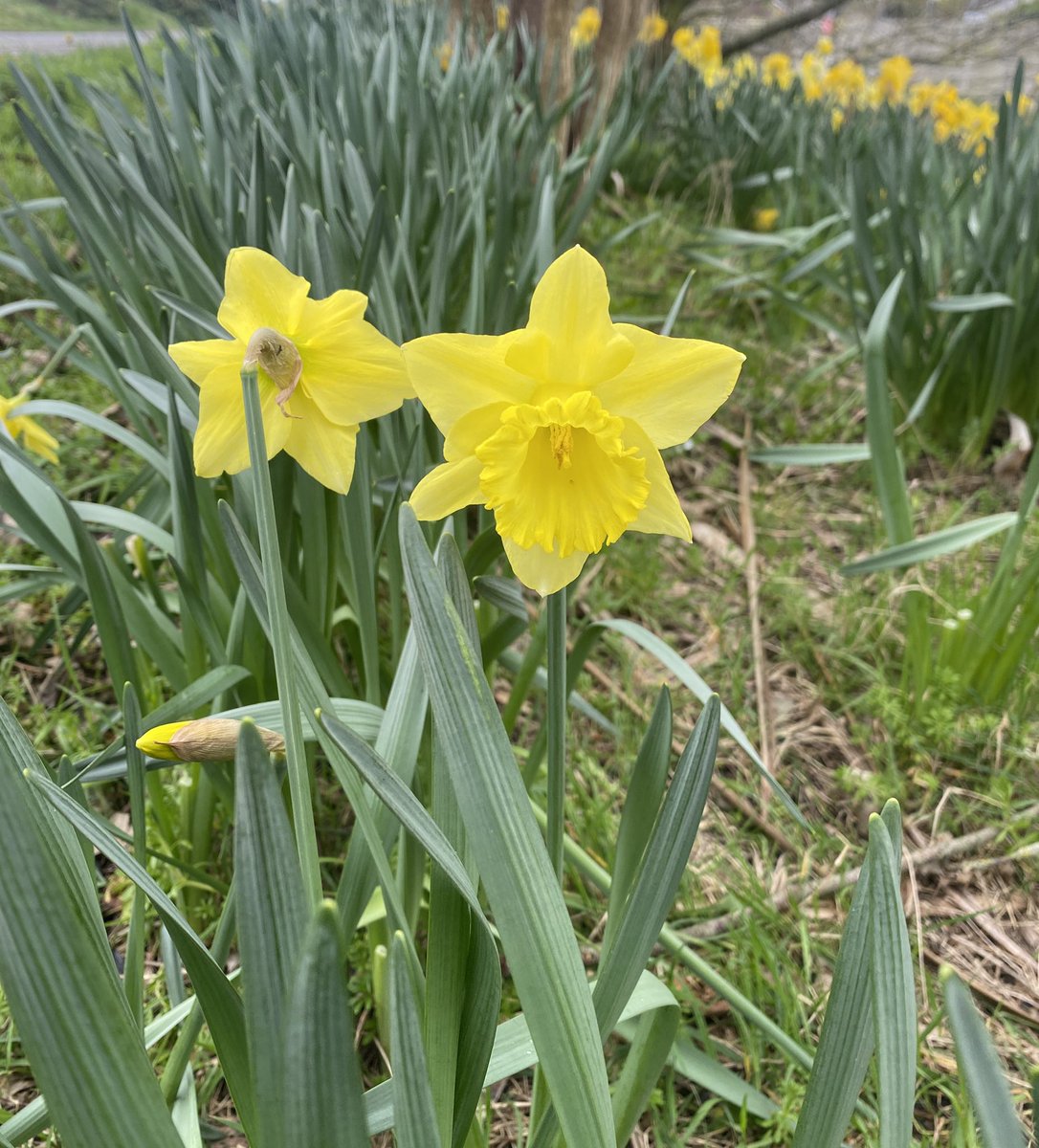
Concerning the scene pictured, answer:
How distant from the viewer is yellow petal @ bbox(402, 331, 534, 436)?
22.1 inches

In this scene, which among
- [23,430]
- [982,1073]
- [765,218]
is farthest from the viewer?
[765,218]

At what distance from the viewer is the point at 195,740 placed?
54cm

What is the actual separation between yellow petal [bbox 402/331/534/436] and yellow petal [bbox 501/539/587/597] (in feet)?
0.35

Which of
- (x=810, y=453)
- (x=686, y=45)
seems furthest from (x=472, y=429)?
(x=686, y=45)

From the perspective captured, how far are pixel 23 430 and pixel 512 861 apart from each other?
1096mm

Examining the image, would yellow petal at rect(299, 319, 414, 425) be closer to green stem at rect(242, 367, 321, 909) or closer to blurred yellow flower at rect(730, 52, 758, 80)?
green stem at rect(242, 367, 321, 909)

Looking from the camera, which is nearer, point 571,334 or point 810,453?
point 571,334

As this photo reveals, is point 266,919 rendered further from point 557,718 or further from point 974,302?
point 974,302

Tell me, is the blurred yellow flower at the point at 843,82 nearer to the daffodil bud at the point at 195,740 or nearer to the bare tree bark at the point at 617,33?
the bare tree bark at the point at 617,33

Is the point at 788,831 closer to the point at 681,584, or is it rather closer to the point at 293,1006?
the point at 681,584

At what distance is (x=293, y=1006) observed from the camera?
15.0 inches

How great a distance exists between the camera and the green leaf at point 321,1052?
14.7 inches

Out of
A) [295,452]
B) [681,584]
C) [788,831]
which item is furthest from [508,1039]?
[681,584]

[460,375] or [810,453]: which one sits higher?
[460,375]
